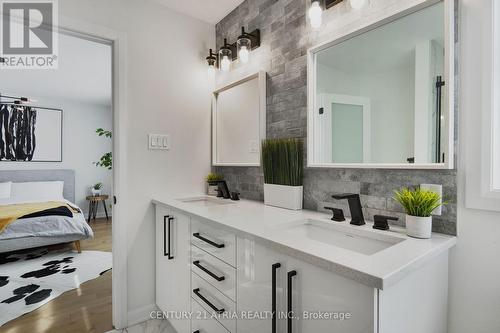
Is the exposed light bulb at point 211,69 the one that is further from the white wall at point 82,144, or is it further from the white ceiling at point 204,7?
the white wall at point 82,144

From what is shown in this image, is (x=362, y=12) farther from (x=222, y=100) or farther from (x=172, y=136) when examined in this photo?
(x=172, y=136)

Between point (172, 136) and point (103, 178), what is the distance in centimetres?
407

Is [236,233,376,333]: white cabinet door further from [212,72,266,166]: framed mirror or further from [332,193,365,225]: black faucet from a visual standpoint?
[212,72,266,166]: framed mirror

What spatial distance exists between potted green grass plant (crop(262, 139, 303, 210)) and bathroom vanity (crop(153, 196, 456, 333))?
83mm

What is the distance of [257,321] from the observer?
1.02 m

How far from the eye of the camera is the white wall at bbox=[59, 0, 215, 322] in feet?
6.31

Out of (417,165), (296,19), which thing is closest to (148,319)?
(417,165)

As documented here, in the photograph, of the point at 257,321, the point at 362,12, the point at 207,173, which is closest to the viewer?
the point at 257,321

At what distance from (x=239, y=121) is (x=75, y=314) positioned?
194 centimetres

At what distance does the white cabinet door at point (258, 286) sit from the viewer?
0.93m

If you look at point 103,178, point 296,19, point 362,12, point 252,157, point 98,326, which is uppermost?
point 296,19

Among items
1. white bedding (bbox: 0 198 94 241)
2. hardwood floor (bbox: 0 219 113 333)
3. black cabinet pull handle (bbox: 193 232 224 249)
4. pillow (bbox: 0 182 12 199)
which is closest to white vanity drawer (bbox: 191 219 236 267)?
black cabinet pull handle (bbox: 193 232 224 249)

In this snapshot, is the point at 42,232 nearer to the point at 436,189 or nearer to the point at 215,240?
the point at 215,240
